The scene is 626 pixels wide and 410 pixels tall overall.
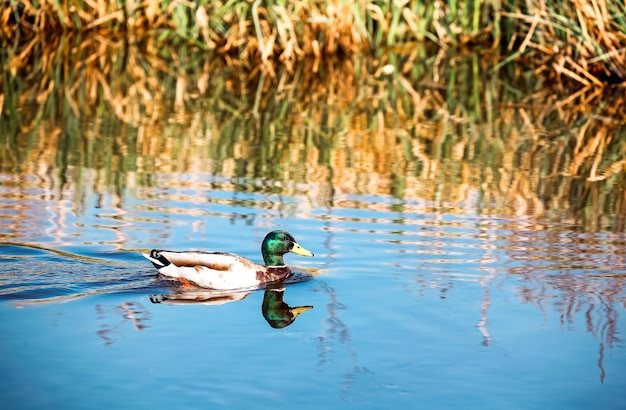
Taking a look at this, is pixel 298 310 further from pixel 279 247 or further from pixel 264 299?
pixel 279 247

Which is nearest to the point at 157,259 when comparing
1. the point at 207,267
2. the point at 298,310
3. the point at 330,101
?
the point at 207,267

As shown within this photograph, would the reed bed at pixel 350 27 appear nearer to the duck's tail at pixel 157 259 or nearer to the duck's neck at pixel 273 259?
the duck's neck at pixel 273 259

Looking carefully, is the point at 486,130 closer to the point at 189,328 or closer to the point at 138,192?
the point at 138,192

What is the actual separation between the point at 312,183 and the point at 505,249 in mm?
2291

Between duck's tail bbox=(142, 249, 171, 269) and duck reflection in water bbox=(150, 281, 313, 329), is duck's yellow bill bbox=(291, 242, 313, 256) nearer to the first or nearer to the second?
duck reflection in water bbox=(150, 281, 313, 329)

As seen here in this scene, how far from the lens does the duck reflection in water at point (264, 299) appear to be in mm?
7075

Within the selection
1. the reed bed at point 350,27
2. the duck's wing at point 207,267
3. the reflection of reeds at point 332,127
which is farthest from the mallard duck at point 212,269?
the reed bed at point 350,27

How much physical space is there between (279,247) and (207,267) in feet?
1.77

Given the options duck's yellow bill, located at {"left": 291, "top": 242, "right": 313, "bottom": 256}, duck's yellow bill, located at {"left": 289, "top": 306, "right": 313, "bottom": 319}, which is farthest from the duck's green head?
duck's yellow bill, located at {"left": 289, "top": 306, "right": 313, "bottom": 319}

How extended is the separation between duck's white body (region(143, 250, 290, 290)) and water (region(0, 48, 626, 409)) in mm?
85

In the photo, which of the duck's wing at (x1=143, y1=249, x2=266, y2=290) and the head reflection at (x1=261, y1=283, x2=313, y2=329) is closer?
the head reflection at (x1=261, y1=283, x2=313, y2=329)

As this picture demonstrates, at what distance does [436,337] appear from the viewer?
6.65 m

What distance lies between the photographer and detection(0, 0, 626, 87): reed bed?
51.5ft

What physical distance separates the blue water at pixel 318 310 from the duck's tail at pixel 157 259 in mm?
124
